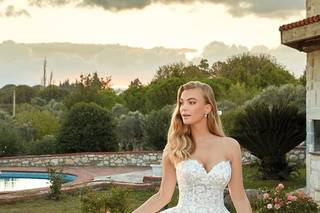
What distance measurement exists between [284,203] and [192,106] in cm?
551

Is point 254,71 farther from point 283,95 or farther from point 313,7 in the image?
point 313,7

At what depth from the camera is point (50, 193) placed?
13727mm

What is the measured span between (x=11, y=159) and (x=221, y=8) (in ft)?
34.0

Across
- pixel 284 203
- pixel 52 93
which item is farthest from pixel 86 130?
pixel 52 93

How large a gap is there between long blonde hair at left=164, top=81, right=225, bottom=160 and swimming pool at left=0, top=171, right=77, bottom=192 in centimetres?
1556

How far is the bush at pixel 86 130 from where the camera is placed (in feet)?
76.7

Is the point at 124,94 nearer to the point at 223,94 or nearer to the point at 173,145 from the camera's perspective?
the point at 223,94

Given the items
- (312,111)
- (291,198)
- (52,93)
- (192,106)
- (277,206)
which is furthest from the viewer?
(52,93)

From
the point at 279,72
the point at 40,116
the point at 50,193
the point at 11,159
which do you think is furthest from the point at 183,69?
the point at 50,193

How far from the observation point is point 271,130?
611 inches

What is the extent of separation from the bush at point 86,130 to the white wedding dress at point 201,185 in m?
20.1

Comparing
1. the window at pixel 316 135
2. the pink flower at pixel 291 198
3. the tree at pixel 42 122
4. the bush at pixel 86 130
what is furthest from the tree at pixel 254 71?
the pink flower at pixel 291 198

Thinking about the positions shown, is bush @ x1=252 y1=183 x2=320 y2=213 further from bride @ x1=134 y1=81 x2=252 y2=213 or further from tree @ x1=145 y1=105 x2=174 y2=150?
tree @ x1=145 y1=105 x2=174 y2=150

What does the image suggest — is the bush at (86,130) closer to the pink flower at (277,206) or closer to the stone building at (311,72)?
the stone building at (311,72)
